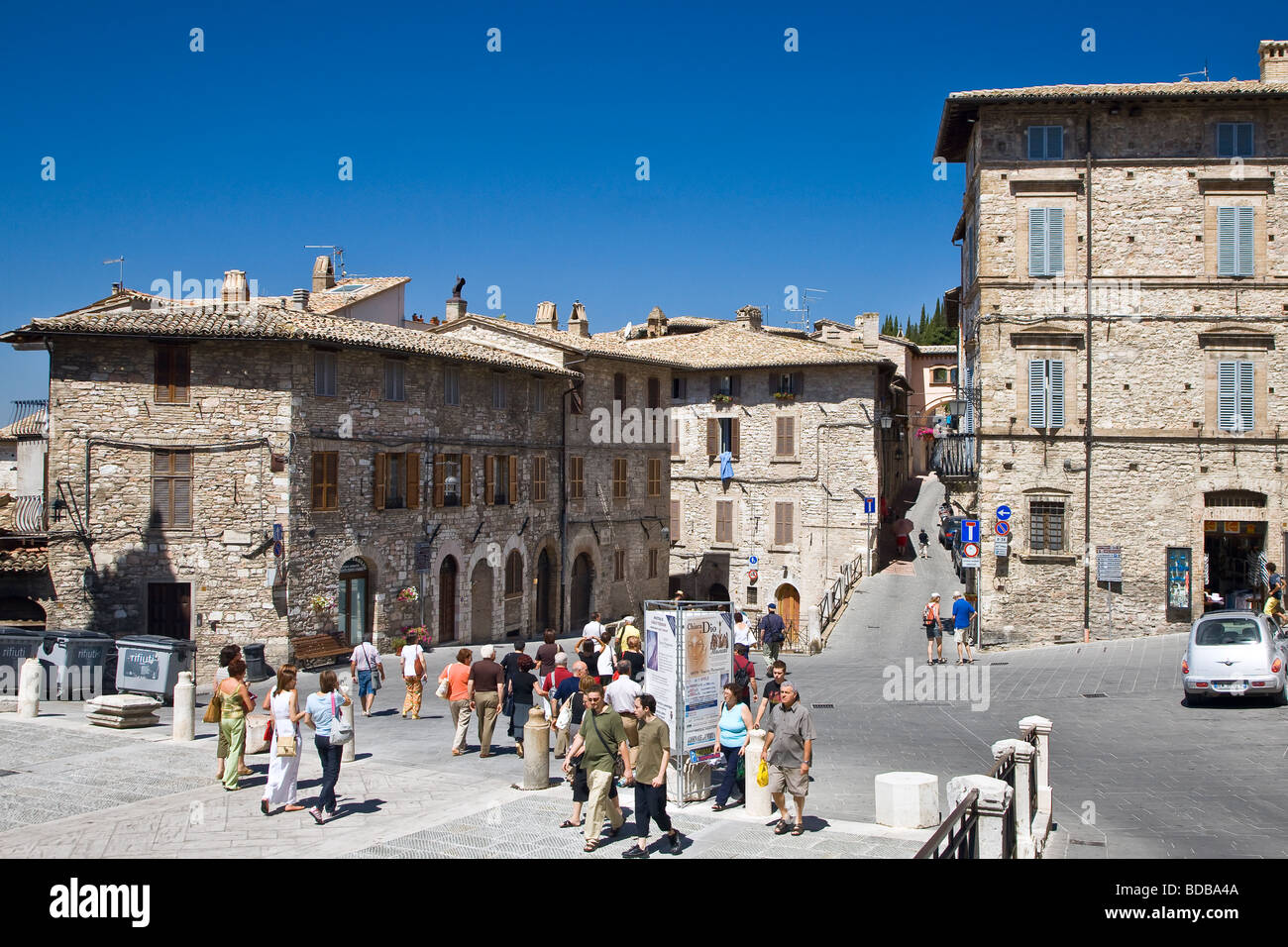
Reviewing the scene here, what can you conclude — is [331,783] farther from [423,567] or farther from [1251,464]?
[1251,464]

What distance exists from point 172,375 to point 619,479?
18.9 m

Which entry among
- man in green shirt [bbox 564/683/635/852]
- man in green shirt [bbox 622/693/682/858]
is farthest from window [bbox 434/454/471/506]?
man in green shirt [bbox 622/693/682/858]

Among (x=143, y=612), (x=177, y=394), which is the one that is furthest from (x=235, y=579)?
(x=177, y=394)

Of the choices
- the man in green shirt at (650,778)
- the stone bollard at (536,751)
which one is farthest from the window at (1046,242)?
the man in green shirt at (650,778)

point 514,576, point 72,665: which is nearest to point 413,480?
point 514,576

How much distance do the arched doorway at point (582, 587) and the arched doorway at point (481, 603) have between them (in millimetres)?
5490

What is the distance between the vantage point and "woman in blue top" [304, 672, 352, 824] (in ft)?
39.2

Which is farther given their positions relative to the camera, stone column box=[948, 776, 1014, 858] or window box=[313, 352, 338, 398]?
window box=[313, 352, 338, 398]

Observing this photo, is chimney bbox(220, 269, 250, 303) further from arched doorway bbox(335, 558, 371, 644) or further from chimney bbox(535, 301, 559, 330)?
chimney bbox(535, 301, 559, 330)

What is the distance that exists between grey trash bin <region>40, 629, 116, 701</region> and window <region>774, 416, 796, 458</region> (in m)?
29.9

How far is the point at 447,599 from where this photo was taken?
31766 millimetres

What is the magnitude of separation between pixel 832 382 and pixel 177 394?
26.8m

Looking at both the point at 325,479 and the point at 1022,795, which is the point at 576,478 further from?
the point at 1022,795
